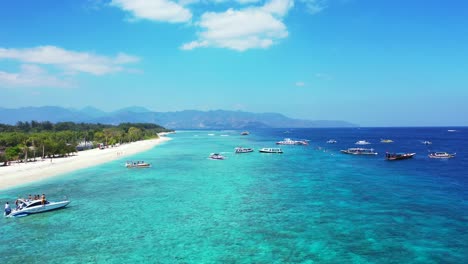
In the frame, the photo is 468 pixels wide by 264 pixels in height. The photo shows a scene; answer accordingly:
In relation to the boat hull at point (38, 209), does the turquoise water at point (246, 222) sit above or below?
below

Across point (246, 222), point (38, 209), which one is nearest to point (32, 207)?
point (38, 209)

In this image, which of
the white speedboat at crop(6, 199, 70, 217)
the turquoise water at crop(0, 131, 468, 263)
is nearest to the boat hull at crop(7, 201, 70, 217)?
the white speedboat at crop(6, 199, 70, 217)

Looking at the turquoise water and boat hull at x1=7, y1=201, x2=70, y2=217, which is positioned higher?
boat hull at x1=7, y1=201, x2=70, y2=217

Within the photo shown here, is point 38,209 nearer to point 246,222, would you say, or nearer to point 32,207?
point 32,207

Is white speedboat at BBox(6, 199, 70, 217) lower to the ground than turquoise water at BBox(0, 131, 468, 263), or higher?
higher

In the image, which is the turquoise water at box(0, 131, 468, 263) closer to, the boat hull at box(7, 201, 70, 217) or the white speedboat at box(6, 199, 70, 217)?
the boat hull at box(7, 201, 70, 217)

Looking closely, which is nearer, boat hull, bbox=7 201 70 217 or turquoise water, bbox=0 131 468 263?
turquoise water, bbox=0 131 468 263

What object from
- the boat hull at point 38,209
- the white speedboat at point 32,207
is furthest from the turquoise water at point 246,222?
the white speedboat at point 32,207

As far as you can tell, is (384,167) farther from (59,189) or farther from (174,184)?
(59,189)

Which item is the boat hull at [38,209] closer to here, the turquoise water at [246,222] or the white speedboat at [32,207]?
the white speedboat at [32,207]
